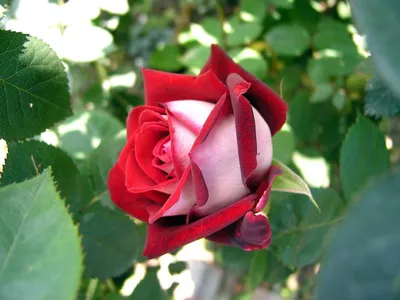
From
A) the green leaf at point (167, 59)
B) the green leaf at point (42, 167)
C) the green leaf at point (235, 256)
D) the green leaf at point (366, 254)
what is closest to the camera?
the green leaf at point (366, 254)

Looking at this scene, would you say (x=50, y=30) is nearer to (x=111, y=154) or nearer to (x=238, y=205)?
(x=111, y=154)

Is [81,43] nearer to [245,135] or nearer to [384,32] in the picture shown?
[245,135]

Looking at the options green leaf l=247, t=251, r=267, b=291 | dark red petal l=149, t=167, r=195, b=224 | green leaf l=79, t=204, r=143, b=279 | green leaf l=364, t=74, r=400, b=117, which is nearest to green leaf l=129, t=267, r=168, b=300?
green leaf l=79, t=204, r=143, b=279

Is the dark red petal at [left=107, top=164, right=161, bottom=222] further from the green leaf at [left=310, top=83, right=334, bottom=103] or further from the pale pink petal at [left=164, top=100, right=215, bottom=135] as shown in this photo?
the green leaf at [left=310, top=83, right=334, bottom=103]

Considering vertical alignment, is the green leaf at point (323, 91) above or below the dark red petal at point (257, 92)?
below

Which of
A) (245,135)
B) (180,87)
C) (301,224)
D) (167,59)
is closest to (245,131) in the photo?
(245,135)

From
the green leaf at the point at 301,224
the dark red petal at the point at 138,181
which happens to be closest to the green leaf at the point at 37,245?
the dark red petal at the point at 138,181

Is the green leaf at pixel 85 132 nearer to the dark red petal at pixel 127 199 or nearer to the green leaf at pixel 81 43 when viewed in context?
the green leaf at pixel 81 43
